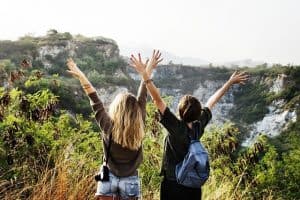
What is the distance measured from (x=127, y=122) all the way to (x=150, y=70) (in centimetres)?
66

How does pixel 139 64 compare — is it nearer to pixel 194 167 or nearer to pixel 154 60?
pixel 154 60

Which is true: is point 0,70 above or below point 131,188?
above

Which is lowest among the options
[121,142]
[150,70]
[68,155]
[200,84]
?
[200,84]

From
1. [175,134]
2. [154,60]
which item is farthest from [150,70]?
[175,134]

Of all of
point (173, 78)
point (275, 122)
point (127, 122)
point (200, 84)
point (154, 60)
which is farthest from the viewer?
point (173, 78)

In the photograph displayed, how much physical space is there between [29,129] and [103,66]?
68.6 m

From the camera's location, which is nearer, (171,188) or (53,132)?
(171,188)

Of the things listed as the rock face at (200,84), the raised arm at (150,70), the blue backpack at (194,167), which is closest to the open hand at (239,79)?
the raised arm at (150,70)

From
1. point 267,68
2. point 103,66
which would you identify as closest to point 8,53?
point 103,66

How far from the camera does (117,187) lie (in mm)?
3744

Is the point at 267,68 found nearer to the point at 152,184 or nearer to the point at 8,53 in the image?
the point at 8,53

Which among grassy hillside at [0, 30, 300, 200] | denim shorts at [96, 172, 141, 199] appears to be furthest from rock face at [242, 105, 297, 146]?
denim shorts at [96, 172, 141, 199]

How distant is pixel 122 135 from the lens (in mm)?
3686

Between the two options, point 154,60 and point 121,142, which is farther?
point 154,60
